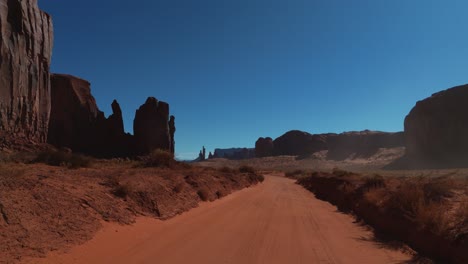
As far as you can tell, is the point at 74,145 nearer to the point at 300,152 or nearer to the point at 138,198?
the point at 138,198

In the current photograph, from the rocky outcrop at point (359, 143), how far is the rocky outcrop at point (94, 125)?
111m

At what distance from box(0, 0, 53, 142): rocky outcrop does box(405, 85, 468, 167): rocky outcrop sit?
83493 mm

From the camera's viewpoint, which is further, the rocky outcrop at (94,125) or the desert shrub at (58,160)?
the rocky outcrop at (94,125)

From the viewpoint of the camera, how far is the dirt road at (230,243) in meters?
7.72

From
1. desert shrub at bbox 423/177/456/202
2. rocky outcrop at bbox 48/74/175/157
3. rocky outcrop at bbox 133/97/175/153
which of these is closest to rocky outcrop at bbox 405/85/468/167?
rocky outcrop at bbox 133/97/175/153

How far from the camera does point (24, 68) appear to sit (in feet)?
100

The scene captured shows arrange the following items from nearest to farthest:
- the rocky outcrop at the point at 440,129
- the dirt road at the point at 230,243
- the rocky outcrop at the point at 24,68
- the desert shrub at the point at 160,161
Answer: the dirt road at the point at 230,243, the desert shrub at the point at 160,161, the rocky outcrop at the point at 24,68, the rocky outcrop at the point at 440,129

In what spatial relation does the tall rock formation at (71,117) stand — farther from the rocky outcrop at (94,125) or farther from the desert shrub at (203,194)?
the desert shrub at (203,194)

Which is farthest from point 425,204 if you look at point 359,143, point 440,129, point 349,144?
point 349,144

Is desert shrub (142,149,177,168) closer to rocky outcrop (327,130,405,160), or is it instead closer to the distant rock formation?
rocky outcrop (327,130,405,160)

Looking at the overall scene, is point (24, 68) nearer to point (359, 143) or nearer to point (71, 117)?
point (71, 117)

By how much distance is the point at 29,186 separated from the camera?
898 cm

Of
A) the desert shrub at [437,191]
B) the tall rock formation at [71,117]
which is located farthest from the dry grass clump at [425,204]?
the tall rock formation at [71,117]

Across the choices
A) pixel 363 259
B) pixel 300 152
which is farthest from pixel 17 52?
pixel 300 152
